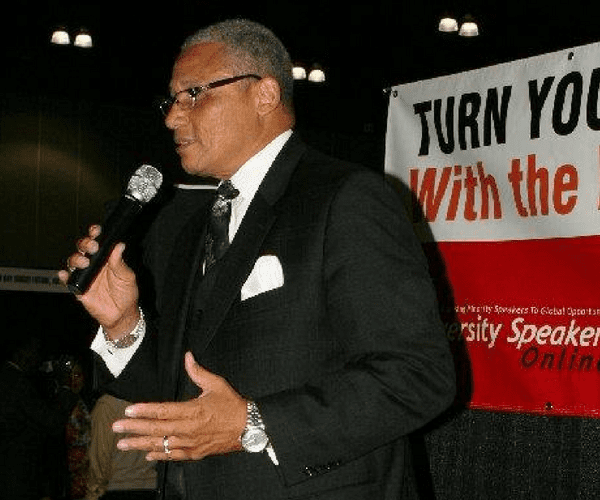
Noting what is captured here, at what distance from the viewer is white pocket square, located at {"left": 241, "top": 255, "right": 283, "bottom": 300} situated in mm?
1951

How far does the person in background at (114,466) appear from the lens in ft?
22.5

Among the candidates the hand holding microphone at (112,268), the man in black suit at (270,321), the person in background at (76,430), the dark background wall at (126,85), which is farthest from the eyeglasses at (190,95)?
the dark background wall at (126,85)

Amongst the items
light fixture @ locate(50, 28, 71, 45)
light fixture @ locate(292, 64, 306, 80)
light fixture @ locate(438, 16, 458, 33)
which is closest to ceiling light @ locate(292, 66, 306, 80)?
light fixture @ locate(292, 64, 306, 80)

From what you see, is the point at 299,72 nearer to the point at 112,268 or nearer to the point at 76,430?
the point at 76,430

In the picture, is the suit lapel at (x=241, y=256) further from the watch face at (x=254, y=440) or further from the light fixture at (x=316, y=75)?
the light fixture at (x=316, y=75)

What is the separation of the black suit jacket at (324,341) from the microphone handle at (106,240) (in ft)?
0.62

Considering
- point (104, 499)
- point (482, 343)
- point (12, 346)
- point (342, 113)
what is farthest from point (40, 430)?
point (342, 113)

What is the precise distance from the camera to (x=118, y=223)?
200 centimetres

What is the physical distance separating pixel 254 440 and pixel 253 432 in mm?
14

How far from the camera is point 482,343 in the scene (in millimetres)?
2885

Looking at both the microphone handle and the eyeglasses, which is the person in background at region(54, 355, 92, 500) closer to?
the eyeglasses

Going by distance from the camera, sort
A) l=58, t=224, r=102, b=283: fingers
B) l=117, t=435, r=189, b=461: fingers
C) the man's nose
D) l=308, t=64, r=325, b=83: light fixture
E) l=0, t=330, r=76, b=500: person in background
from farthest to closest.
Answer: l=308, t=64, r=325, b=83: light fixture
l=0, t=330, r=76, b=500: person in background
the man's nose
l=58, t=224, r=102, b=283: fingers
l=117, t=435, r=189, b=461: fingers

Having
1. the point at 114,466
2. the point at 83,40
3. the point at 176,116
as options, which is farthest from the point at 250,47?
the point at 83,40

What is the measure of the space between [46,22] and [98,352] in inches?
371
